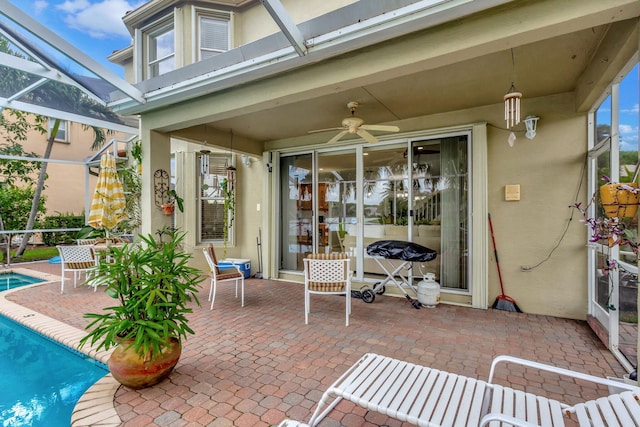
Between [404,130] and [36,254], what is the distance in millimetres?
11369

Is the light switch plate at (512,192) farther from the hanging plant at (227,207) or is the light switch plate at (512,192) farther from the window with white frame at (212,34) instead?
the window with white frame at (212,34)

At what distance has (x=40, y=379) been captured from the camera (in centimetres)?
288

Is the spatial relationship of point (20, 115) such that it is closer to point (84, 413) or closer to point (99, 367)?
point (99, 367)

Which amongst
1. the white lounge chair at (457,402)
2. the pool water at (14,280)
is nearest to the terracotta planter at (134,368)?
the white lounge chair at (457,402)

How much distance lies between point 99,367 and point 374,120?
502 cm

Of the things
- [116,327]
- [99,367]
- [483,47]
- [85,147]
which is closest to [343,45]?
[483,47]

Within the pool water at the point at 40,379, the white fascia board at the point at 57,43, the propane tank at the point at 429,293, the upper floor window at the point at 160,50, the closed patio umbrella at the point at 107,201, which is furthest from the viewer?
the upper floor window at the point at 160,50

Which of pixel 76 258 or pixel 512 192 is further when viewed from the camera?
pixel 76 258

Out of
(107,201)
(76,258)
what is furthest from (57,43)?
(76,258)

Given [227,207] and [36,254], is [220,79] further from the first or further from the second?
[36,254]

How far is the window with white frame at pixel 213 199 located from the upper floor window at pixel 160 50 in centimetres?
196

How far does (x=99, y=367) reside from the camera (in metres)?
3.04

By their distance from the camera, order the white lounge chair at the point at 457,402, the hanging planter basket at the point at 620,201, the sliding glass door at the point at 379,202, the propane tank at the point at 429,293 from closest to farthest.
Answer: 1. the white lounge chair at the point at 457,402
2. the hanging planter basket at the point at 620,201
3. the propane tank at the point at 429,293
4. the sliding glass door at the point at 379,202

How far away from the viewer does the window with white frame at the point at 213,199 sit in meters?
7.31
